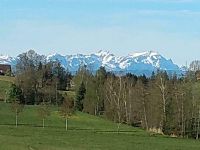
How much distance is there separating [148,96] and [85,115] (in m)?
24.1

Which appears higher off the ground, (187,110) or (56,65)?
(56,65)

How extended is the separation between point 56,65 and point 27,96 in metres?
34.3

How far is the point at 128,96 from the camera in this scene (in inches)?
4596

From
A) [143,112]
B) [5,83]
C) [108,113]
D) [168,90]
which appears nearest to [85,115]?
[108,113]

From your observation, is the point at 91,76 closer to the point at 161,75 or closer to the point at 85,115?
the point at 85,115

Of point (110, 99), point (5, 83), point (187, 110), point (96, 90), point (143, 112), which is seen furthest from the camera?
point (5, 83)

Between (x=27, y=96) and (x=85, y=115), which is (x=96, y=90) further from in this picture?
(x=27, y=96)

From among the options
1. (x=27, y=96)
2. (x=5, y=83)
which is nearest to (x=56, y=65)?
(x=5, y=83)

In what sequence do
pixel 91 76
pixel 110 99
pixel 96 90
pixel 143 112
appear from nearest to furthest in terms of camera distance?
pixel 143 112 < pixel 110 99 < pixel 96 90 < pixel 91 76

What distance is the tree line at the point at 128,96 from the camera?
327ft

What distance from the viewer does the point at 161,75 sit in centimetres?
10400

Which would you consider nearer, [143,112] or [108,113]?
[143,112]

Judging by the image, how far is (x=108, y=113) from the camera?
12369 centimetres

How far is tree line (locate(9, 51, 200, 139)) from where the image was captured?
99.8 meters
